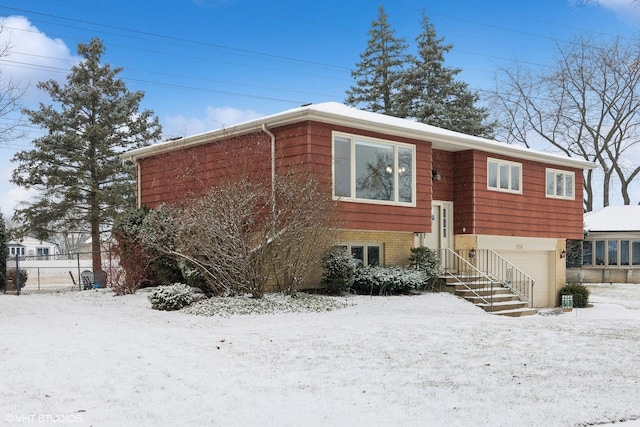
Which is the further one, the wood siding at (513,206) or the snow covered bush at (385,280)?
the wood siding at (513,206)

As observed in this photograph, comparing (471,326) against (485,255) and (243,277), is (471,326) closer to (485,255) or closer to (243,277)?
(243,277)

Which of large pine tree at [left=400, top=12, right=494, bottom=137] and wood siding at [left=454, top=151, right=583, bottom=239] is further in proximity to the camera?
large pine tree at [left=400, top=12, right=494, bottom=137]

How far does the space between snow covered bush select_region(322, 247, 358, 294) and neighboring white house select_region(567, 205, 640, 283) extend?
65.5ft

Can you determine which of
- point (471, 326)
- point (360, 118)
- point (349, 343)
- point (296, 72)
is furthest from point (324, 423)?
point (296, 72)

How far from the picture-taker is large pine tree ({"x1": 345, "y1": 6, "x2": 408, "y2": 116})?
40031 millimetres

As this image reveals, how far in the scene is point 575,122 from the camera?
3781 centimetres

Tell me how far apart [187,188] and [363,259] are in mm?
5353

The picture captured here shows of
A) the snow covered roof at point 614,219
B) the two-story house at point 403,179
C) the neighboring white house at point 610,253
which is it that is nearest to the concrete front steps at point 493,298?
the two-story house at point 403,179

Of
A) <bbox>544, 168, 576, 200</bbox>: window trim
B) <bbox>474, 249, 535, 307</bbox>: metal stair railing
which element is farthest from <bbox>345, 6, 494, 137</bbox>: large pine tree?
<bbox>474, 249, 535, 307</bbox>: metal stair railing

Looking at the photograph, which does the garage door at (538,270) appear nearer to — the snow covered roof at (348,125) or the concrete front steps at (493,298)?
the snow covered roof at (348,125)

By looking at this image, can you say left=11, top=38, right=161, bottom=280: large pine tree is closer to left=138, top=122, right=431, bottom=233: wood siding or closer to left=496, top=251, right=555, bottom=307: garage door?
left=138, top=122, right=431, bottom=233: wood siding

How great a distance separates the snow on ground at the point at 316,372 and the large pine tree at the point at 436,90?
26551 millimetres

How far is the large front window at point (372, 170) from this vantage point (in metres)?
15.3

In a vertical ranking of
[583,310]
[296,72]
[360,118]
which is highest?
[296,72]
